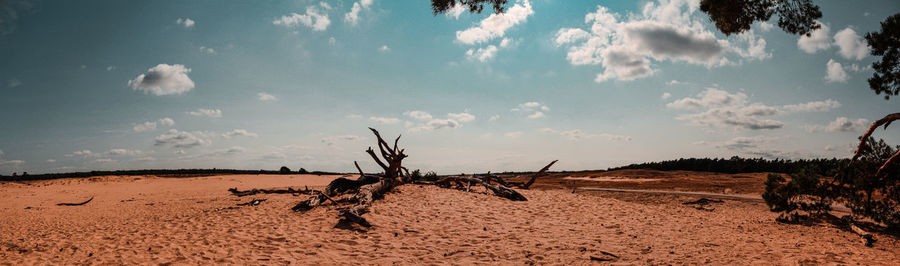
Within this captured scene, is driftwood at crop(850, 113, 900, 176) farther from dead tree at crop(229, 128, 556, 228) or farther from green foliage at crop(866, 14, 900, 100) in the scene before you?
dead tree at crop(229, 128, 556, 228)

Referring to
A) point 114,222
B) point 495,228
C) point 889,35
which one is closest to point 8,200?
point 114,222

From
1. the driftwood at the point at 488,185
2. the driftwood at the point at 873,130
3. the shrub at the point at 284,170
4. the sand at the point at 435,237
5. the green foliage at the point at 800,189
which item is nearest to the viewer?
the sand at the point at 435,237

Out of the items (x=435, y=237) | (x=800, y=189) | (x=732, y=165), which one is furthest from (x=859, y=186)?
(x=732, y=165)

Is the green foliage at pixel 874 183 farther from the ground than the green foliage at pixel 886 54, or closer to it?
closer to it

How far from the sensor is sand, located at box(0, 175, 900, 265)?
740cm

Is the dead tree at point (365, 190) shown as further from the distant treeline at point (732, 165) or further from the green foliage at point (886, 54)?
the distant treeline at point (732, 165)

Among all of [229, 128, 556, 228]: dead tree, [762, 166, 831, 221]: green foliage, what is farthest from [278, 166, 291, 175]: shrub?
[762, 166, 831, 221]: green foliage

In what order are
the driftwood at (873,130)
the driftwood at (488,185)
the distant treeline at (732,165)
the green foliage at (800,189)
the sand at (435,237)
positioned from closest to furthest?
the sand at (435,237) < the driftwood at (873,130) < the green foliage at (800,189) < the driftwood at (488,185) < the distant treeline at (732,165)

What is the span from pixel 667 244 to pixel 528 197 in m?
7.65

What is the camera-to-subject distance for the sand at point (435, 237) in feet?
24.3

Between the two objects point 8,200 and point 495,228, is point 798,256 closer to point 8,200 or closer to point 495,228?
point 495,228

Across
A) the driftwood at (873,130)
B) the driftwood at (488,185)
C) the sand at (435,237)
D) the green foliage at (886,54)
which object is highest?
the green foliage at (886,54)

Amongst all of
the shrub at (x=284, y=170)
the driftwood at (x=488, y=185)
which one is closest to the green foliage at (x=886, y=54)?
the driftwood at (x=488, y=185)

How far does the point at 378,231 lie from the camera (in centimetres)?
945
